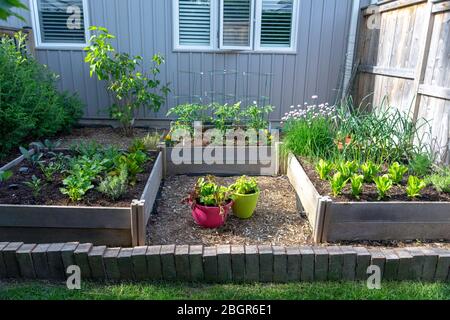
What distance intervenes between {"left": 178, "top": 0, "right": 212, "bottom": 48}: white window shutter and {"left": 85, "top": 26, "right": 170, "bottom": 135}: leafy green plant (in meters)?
0.64

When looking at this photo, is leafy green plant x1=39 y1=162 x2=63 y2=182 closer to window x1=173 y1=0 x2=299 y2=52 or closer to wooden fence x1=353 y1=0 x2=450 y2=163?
window x1=173 y1=0 x2=299 y2=52

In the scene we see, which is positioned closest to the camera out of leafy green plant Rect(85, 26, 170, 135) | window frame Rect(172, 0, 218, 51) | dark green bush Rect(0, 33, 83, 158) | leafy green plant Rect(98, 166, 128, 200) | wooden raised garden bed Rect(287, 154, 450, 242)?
wooden raised garden bed Rect(287, 154, 450, 242)

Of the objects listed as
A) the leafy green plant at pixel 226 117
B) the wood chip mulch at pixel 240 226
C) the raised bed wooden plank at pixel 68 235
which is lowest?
the wood chip mulch at pixel 240 226

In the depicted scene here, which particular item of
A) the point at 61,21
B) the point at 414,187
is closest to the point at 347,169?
the point at 414,187

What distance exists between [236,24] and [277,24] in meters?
0.63

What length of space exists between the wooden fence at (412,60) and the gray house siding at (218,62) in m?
0.50

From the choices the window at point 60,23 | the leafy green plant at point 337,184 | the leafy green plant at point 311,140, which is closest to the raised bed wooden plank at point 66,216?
the leafy green plant at point 337,184

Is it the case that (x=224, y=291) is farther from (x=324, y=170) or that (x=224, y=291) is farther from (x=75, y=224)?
(x=324, y=170)

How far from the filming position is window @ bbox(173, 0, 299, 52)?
17.5ft

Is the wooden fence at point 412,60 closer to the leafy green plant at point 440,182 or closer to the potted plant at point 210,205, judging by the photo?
the leafy green plant at point 440,182

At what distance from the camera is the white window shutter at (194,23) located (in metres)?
5.33

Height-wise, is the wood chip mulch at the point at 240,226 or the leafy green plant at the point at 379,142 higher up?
the leafy green plant at the point at 379,142

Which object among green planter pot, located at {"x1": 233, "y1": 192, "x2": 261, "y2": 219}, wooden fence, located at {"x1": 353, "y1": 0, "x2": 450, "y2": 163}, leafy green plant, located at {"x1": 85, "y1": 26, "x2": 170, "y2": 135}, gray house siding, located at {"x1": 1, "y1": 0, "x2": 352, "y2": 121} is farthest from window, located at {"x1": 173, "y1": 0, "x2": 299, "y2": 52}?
green planter pot, located at {"x1": 233, "y1": 192, "x2": 261, "y2": 219}
